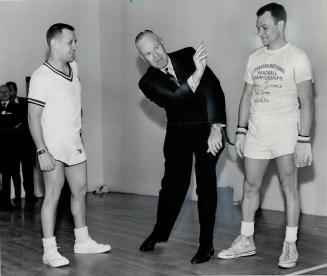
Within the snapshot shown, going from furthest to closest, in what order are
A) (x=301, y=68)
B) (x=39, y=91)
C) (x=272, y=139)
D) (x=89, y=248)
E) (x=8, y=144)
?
1. (x=8, y=144)
2. (x=89, y=248)
3. (x=39, y=91)
4. (x=272, y=139)
5. (x=301, y=68)

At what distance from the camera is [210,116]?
3135 millimetres

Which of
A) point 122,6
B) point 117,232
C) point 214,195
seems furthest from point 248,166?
point 122,6

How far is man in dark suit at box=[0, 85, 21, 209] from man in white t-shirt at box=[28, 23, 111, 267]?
8.58 feet

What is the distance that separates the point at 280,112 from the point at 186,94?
0.53 metres

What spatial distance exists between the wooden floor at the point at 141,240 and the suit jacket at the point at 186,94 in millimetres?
813

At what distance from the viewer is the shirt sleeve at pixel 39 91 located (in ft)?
10.0

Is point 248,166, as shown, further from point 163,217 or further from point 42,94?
point 42,94

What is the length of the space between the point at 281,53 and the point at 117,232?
1924 mm

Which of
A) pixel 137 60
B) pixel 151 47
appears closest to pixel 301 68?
pixel 151 47

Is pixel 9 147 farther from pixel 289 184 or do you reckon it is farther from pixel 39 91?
pixel 289 184

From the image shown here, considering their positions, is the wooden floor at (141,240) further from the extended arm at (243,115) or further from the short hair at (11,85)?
the short hair at (11,85)

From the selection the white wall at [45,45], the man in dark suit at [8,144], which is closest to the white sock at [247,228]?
the man in dark suit at [8,144]

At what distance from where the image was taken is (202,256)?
3.13m

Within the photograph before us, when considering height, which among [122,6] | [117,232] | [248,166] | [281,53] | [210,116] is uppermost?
[122,6]
